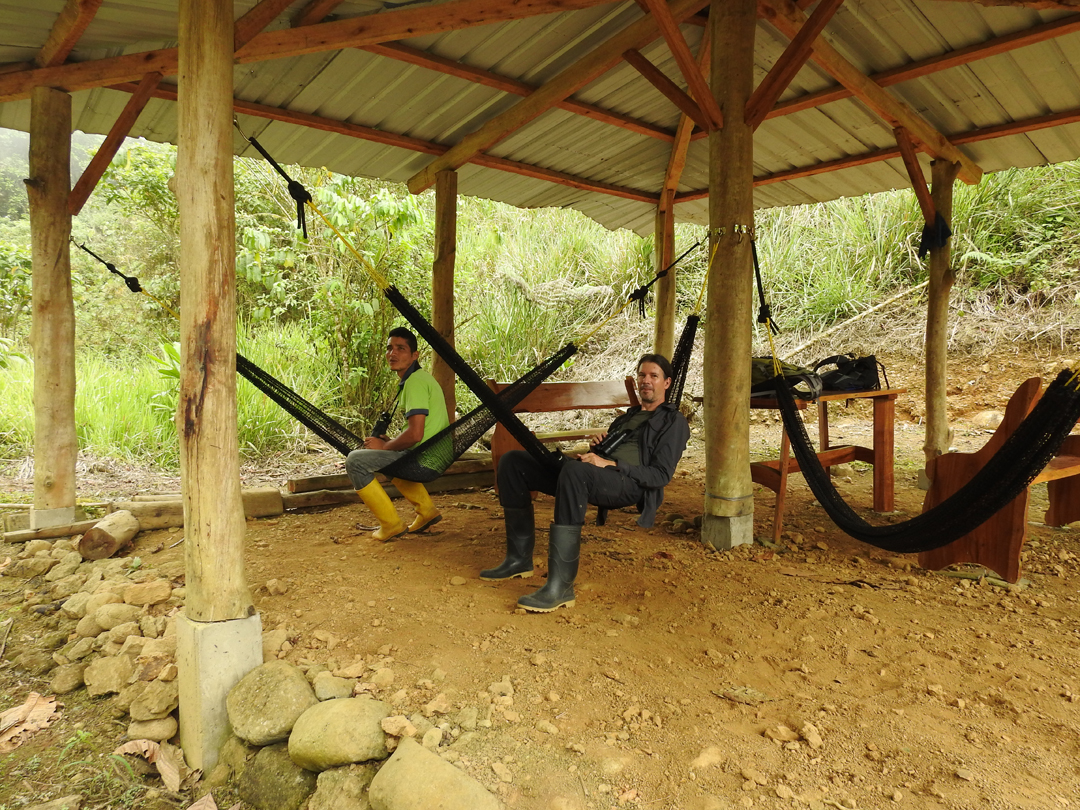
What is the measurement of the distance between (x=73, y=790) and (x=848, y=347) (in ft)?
24.1

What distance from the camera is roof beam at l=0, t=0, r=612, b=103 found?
2402mm

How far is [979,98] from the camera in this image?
364 centimetres

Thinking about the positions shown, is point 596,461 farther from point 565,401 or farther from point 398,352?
point 565,401

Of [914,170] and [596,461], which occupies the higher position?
[914,170]

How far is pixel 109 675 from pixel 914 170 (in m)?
4.59

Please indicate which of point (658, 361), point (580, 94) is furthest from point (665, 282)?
point (658, 361)

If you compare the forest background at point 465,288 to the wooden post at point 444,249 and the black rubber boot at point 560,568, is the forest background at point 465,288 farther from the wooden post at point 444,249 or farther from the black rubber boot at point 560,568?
the black rubber boot at point 560,568

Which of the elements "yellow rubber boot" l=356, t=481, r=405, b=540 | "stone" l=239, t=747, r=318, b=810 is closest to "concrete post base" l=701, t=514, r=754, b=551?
"yellow rubber boot" l=356, t=481, r=405, b=540

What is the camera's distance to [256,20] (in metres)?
2.31

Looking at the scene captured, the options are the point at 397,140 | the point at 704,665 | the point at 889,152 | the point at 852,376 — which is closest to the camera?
the point at 704,665

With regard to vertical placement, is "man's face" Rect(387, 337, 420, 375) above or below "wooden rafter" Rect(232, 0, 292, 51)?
below

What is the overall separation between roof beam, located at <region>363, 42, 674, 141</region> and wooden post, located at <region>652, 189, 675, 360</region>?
2.81ft

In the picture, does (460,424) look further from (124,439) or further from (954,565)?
(124,439)

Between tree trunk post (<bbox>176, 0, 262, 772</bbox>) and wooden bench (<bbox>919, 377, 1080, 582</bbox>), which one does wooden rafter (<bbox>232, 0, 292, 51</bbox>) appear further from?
wooden bench (<bbox>919, 377, 1080, 582</bbox>)
